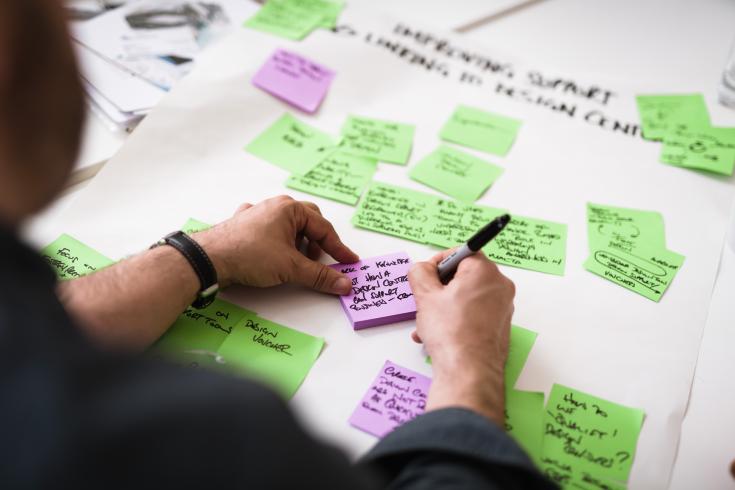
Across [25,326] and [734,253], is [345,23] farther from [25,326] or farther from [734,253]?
[25,326]

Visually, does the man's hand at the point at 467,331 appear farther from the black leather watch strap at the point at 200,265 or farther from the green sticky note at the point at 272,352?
the black leather watch strap at the point at 200,265

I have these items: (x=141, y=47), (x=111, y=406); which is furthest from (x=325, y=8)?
(x=111, y=406)

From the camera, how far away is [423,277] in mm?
782

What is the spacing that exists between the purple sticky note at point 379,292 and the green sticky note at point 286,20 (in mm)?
585

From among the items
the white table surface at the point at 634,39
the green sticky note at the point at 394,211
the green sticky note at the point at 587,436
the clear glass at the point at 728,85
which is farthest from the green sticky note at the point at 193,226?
the clear glass at the point at 728,85

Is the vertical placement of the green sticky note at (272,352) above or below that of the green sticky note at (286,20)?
below

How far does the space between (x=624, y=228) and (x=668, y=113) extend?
320 mm

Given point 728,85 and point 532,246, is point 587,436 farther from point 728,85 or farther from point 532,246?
point 728,85

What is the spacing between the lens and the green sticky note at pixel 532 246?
88 cm

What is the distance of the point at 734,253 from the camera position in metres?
0.90

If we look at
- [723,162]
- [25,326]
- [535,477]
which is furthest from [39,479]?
[723,162]

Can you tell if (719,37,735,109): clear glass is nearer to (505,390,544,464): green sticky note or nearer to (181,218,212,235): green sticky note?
(505,390,544,464): green sticky note

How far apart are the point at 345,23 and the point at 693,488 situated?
102 cm

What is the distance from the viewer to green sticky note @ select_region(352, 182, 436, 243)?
0.92 meters
